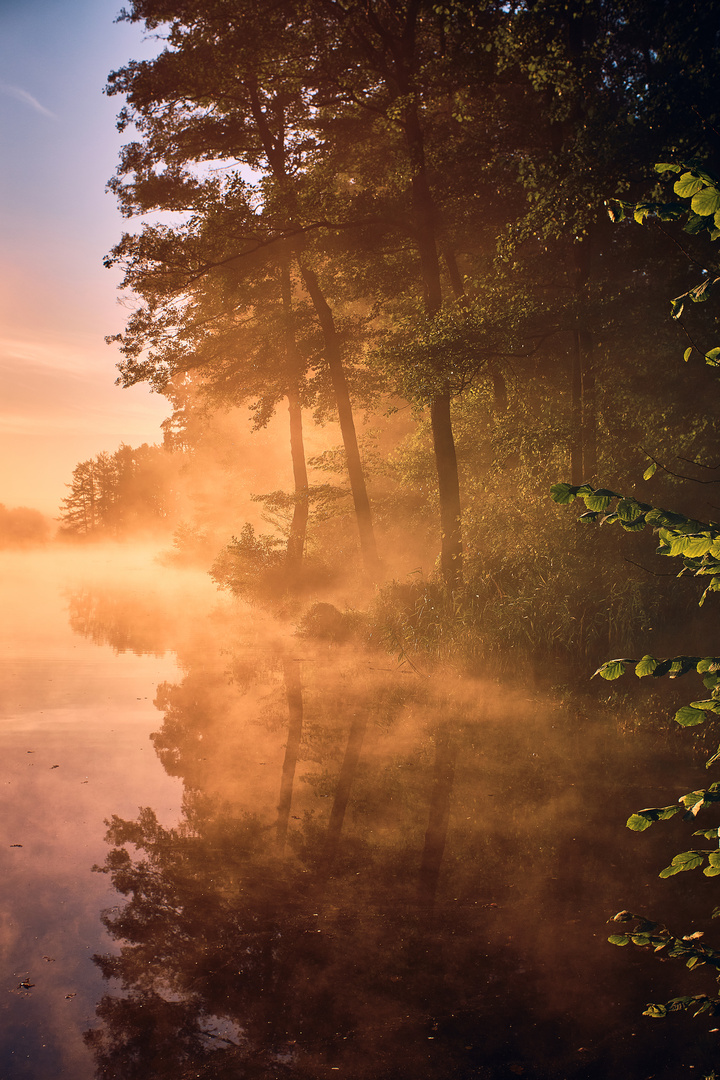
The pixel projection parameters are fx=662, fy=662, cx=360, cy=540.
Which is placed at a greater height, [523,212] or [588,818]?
[523,212]

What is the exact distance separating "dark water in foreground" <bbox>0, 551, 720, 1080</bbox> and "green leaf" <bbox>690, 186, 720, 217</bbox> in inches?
162

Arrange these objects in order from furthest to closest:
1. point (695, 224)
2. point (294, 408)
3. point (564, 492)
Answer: point (294, 408) < point (564, 492) < point (695, 224)

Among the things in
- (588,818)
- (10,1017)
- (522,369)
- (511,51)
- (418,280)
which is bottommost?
(588,818)

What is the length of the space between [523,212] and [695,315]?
5.30m

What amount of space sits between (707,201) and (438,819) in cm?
590

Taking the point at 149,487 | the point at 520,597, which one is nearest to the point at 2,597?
the point at 520,597

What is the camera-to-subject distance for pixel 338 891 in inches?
208

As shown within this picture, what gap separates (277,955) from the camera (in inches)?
175

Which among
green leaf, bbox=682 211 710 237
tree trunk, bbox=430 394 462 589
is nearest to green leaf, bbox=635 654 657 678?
green leaf, bbox=682 211 710 237

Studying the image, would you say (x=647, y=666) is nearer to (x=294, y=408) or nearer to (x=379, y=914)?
(x=379, y=914)

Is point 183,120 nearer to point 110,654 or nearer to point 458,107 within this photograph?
point 458,107

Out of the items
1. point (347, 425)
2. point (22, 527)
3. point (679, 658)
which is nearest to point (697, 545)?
point (679, 658)

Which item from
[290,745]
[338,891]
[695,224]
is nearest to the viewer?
[695,224]

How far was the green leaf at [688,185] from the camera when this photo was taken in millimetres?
2262
